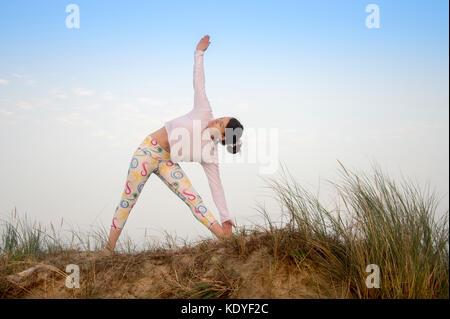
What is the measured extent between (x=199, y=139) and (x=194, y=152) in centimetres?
16

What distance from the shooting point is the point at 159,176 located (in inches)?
188

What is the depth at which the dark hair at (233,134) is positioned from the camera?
171 inches

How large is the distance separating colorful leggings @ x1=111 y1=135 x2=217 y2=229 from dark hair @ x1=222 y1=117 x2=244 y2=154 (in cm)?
66

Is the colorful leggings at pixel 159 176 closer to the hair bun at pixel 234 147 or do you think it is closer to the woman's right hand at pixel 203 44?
the hair bun at pixel 234 147

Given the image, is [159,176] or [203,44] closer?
[203,44]

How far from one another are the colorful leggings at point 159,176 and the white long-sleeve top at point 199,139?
144mm

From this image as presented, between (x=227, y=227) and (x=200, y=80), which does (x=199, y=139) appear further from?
(x=227, y=227)

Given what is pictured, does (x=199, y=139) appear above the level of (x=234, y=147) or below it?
above

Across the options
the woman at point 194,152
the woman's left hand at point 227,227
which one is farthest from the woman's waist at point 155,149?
the woman's left hand at point 227,227

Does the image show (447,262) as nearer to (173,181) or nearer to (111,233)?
(173,181)

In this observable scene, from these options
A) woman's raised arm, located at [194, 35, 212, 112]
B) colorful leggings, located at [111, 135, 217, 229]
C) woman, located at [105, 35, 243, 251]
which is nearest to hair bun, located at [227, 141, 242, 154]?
woman, located at [105, 35, 243, 251]

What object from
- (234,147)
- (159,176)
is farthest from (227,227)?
(159,176)

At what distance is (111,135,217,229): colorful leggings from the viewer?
4.55 m
